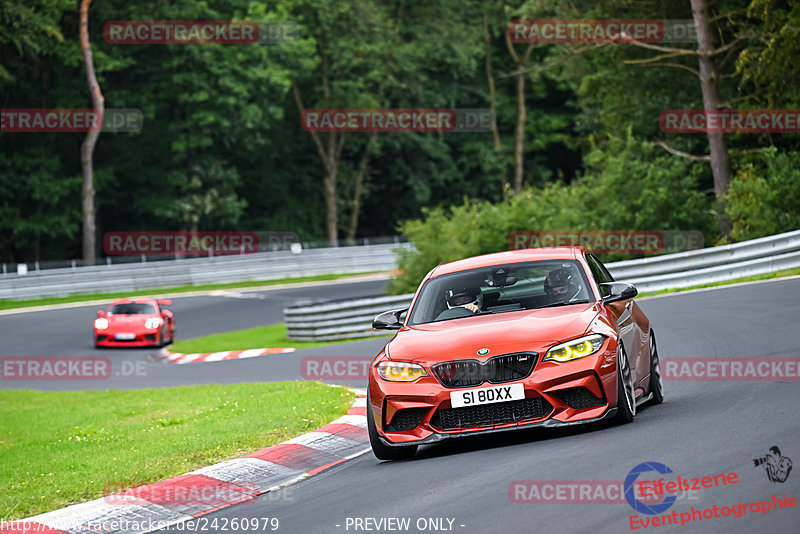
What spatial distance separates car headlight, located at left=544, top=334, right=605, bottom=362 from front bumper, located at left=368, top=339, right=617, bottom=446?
0.13ft

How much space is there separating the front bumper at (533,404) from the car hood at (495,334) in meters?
0.20

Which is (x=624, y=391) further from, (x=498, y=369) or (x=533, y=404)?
(x=498, y=369)

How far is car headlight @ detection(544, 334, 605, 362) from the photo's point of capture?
827 centimetres

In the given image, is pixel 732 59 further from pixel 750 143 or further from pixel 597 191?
pixel 597 191

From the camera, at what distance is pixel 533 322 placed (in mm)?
8680

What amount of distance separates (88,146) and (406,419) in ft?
148

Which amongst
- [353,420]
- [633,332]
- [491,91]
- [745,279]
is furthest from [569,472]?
[491,91]

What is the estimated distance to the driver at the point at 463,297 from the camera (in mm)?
9695

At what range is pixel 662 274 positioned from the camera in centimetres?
2366

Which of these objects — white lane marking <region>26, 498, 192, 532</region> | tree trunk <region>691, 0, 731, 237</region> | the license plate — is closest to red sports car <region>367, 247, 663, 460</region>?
the license plate

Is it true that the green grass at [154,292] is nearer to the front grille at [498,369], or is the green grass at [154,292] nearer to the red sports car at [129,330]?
the red sports car at [129,330]

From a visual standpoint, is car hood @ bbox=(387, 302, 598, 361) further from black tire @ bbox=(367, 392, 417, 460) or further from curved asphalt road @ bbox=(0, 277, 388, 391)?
curved asphalt road @ bbox=(0, 277, 388, 391)

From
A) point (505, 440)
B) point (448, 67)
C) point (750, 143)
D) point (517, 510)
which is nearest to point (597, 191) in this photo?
point (750, 143)

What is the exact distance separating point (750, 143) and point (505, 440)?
79.6ft
